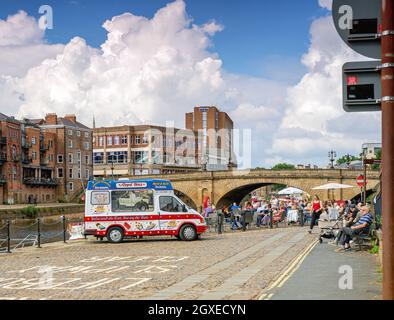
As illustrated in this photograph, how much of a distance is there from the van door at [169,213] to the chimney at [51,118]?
241ft

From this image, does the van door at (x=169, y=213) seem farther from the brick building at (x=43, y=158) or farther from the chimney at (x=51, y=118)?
→ the chimney at (x=51, y=118)

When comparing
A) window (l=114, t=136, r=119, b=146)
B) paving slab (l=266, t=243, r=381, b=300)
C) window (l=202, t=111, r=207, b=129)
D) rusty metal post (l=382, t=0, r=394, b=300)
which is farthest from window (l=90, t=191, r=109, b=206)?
window (l=202, t=111, r=207, b=129)

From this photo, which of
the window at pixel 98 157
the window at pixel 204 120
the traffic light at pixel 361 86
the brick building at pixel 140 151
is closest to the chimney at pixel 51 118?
the brick building at pixel 140 151

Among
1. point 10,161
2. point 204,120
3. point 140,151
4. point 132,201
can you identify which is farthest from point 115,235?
point 204,120

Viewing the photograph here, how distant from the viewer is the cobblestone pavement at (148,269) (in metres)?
10.9

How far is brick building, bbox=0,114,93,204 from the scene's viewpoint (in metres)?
78.5

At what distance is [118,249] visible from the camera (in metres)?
21.3

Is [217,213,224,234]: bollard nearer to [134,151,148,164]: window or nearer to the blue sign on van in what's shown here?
the blue sign on van

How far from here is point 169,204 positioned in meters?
24.5

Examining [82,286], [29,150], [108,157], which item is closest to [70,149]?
[29,150]

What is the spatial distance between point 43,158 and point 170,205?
6887 cm

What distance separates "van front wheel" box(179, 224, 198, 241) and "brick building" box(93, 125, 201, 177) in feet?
262

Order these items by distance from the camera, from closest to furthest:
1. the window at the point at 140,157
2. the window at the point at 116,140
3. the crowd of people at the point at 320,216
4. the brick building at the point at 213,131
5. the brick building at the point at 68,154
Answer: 1. the crowd of people at the point at 320,216
2. the brick building at the point at 68,154
3. the window at the point at 140,157
4. the window at the point at 116,140
5. the brick building at the point at 213,131
